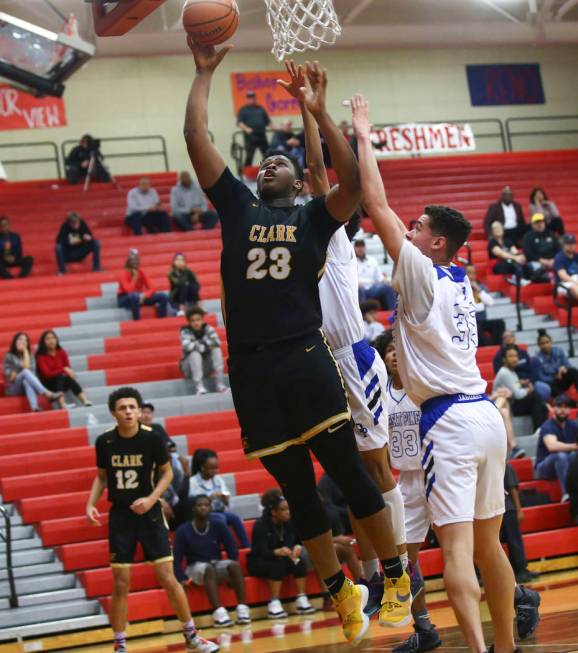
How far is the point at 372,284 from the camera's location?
16.9 meters

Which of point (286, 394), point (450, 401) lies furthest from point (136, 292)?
point (286, 394)

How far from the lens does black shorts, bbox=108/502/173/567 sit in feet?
31.6

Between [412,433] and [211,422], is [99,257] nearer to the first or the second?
[211,422]

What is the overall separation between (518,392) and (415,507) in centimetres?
763

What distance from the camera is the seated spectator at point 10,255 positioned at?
1866cm

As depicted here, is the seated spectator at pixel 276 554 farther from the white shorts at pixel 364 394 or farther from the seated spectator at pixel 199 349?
the white shorts at pixel 364 394

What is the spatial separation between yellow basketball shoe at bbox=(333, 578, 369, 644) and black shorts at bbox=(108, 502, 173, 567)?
4200 millimetres

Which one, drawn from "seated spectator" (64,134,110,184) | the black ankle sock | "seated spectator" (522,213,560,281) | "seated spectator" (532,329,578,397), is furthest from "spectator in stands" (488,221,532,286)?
the black ankle sock

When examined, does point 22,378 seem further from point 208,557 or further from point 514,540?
point 514,540

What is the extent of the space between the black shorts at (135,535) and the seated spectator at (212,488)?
2509 mm

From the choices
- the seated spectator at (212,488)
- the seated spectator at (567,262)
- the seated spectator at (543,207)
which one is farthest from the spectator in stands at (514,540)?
the seated spectator at (543,207)

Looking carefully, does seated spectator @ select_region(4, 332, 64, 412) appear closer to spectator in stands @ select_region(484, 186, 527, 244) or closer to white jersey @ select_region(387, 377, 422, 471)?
white jersey @ select_region(387, 377, 422, 471)

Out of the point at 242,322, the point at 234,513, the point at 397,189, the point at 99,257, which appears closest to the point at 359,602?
the point at 242,322

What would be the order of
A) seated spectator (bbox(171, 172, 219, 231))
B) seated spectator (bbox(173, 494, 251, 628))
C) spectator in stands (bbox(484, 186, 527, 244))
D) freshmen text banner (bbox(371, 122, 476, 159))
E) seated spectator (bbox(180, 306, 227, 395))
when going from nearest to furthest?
seated spectator (bbox(173, 494, 251, 628)), seated spectator (bbox(180, 306, 227, 395)), spectator in stands (bbox(484, 186, 527, 244)), seated spectator (bbox(171, 172, 219, 231)), freshmen text banner (bbox(371, 122, 476, 159))
